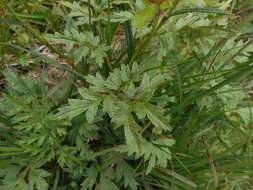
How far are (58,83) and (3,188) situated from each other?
636mm

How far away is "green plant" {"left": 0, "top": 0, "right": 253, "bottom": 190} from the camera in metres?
1.38

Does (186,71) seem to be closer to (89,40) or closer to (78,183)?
(89,40)

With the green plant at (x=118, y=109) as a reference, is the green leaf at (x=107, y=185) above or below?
below

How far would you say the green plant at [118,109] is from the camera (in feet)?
4.52

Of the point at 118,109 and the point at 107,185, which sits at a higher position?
the point at 118,109

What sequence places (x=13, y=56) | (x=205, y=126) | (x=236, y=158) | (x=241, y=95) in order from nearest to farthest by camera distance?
1. (x=236, y=158)
2. (x=205, y=126)
3. (x=241, y=95)
4. (x=13, y=56)

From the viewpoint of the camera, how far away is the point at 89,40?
1.44 meters

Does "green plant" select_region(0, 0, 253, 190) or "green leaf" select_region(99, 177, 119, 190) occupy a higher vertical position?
"green plant" select_region(0, 0, 253, 190)

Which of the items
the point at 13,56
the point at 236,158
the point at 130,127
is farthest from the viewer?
the point at 13,56

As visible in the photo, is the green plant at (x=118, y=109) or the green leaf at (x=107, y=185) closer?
the green plant at (x=118, y=109)

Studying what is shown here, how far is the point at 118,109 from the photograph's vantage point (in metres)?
1.29

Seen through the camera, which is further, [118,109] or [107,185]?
[107,185]

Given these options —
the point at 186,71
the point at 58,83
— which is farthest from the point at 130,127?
the point at 58,83

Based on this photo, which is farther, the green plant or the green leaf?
the green leaf
